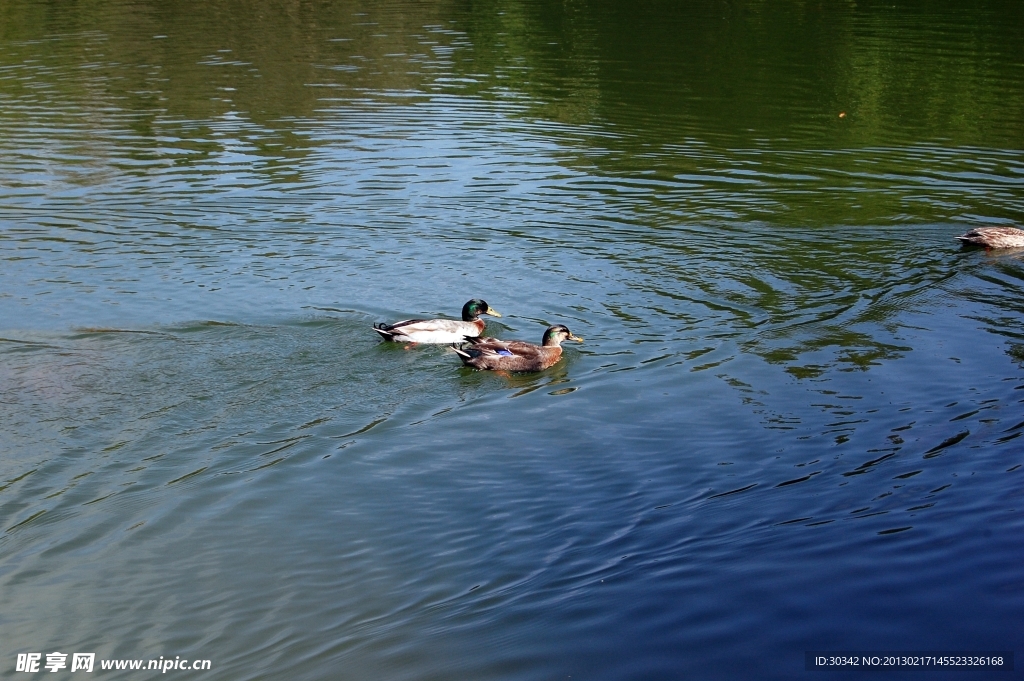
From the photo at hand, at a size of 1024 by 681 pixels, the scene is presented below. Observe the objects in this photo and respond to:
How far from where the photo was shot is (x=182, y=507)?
9.80m

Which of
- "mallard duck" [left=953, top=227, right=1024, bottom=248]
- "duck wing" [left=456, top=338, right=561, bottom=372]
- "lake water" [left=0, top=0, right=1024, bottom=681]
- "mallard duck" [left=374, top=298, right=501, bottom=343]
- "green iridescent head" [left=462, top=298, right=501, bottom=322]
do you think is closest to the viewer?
"lake water" [left=0, top=0, right=1024, bottom=681]

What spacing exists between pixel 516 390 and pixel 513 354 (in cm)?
61

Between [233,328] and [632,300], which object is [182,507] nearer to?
[233,328]

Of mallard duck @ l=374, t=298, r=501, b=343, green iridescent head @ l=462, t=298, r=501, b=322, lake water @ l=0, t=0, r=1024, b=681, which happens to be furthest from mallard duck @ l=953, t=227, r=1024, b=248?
mallard duck @ l=374, t=298, r=501, b=343

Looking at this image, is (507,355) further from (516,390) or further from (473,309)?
(473,309)

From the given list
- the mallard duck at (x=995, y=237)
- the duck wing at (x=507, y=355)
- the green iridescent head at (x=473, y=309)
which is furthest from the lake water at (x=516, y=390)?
the green iridescent head at (x=473, y=309)

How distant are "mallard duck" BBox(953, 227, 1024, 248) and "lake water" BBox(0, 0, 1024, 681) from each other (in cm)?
38

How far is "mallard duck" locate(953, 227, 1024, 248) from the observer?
16438 mm

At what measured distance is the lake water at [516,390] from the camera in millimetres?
7727

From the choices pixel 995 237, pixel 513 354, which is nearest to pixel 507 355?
pixel 513 354

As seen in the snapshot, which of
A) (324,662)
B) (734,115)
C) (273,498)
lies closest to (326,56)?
(734,115)

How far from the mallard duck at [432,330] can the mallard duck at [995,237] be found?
7529mm

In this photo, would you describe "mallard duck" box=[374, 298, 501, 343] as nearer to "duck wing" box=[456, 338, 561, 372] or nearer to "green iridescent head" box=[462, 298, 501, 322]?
"green iridescent head" box=[462, 298, 501, 322]

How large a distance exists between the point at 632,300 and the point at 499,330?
1.78 meters
